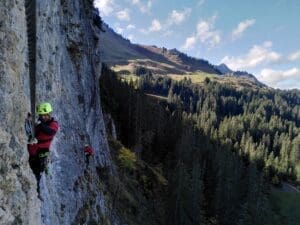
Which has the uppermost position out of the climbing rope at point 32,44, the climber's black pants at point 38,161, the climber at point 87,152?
the climbing rope at point 32,44

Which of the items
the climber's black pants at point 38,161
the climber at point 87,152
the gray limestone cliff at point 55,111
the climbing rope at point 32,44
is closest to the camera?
the gray limestone cliff at point 55,111

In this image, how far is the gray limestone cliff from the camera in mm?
10875

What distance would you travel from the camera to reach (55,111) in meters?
24.2

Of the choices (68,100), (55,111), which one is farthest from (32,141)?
(68,100)

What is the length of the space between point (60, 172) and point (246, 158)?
145997 millimetres

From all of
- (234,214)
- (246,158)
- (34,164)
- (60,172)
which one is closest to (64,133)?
(60,172)

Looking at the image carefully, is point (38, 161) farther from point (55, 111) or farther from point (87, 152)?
point (87, 152)

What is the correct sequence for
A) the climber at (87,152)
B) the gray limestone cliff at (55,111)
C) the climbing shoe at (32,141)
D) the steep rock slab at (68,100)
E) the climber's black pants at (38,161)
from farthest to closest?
the climber at (87,152)
the steep rock slab at (68,100)
the climber's black pants at (38,161)
the climbing shoe at (32,141)
the gray limestone cliff at (55,111)

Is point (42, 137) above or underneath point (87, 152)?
above

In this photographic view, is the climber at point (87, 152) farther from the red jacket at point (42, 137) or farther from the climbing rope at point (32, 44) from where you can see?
the red jacket at point (42, 137)

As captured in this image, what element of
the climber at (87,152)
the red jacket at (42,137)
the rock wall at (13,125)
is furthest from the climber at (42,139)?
the climber at (87,152)

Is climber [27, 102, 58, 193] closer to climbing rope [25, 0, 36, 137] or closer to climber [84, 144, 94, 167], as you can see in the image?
climbing rope [25, 0, 36, 137]

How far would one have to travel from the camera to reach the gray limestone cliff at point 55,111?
10.9 meters

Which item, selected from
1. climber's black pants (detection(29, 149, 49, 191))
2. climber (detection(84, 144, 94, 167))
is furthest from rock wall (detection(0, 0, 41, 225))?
climber (detection(84, 144, 94, 167))
